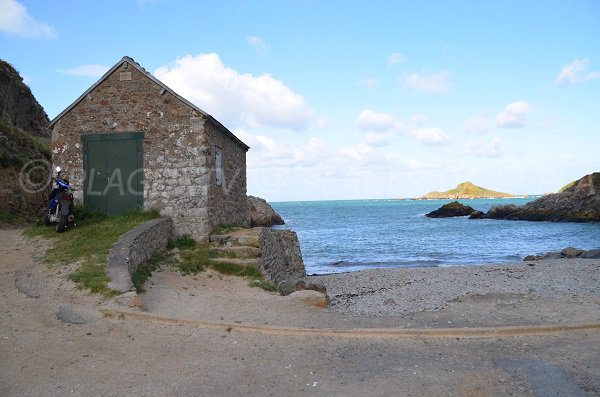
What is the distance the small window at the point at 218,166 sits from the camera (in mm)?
13895

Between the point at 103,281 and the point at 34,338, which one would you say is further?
the point at 103,281

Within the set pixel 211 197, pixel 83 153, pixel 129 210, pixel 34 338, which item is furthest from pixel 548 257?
pixel 34 338

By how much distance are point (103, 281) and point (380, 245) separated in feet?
87.4

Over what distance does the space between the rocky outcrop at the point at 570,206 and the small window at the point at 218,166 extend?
44.9 m

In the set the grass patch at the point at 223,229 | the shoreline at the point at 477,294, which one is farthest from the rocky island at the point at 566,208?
the grass patch at the point at 223,229

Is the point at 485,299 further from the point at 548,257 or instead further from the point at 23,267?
the point at 548,257

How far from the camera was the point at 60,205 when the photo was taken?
12.8 metres

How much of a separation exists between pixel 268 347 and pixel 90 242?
6.62 meters

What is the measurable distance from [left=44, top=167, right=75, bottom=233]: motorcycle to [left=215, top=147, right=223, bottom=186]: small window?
4.06 meters

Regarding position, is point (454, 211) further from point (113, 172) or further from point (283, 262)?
point (113, 172)

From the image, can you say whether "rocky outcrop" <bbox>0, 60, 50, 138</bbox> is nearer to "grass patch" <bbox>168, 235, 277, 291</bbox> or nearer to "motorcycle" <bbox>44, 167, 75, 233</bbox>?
"motorcycle" <bbox>44, 167, 75, 233</bbox>

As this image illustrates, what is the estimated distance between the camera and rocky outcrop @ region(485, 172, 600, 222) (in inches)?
1870

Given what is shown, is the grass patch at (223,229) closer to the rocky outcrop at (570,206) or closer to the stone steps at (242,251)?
the stone steps at (242,251)

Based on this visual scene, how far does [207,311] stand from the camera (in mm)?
8211
